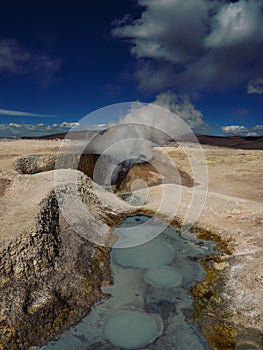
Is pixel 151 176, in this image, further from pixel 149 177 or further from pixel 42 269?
pixel 42 269

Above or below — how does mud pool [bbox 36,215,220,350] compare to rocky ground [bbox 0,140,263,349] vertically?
below

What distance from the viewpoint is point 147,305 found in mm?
12781

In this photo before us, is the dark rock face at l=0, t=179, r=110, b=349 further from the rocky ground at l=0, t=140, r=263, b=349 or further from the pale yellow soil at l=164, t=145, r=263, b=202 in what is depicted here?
the pale yellow soil at l=164, t=145, r=263, b=202

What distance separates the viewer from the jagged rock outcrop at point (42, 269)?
A: 11.1 meters

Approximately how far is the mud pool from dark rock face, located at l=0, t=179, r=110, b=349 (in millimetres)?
596

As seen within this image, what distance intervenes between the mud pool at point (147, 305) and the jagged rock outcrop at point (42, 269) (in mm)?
685

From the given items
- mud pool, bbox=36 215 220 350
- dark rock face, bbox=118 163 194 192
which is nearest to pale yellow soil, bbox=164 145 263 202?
dark rock face, bbox=118 163 194 192

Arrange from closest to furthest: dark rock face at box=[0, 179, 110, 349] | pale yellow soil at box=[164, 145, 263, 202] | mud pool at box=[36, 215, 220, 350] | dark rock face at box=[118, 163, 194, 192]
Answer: mud pool at box=[36, 215, 220, 350]
dark rock face at box=[0, 179, 110, 349]
pale yellow soil at box=[164, 145, 263, 202]
dark rock face at box=[118, 163, 194, 192]

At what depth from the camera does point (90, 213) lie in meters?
21.0

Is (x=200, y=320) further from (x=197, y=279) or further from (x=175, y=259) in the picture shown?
(x=175, y=259)

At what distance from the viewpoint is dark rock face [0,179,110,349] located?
11.0 metres

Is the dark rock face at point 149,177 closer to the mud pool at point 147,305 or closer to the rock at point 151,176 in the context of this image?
the rock at point 151,176

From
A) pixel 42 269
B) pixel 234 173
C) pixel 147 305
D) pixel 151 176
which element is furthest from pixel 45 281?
pixel 234 173

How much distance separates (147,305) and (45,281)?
446cm
